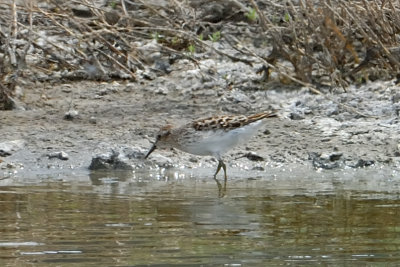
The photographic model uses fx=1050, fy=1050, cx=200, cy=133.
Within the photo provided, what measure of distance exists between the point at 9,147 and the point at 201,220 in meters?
3.34

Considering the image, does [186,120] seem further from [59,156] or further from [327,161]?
[327,161]

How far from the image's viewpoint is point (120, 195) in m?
7.46

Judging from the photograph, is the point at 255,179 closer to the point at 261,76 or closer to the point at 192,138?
the point at 192,138

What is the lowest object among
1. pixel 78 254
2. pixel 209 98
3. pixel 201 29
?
pixel 78 254

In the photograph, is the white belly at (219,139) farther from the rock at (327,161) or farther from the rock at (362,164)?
the rock at (362,164)

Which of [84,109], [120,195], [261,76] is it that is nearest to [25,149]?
[84,109]

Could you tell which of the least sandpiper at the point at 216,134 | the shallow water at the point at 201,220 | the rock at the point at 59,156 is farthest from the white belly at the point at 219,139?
the rock at the point at 59,156

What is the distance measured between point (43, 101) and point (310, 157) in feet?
9.32

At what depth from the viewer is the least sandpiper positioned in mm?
8867

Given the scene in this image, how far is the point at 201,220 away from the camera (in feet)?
20.7

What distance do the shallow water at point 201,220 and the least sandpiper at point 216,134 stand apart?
31cm

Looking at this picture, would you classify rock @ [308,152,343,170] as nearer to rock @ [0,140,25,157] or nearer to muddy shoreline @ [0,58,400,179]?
muddy shoreline @ [0,58,400,179]

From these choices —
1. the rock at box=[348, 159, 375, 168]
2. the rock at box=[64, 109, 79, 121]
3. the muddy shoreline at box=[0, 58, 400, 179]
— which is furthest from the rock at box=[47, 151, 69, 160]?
the rock at box=[348, 159, 375, 168]

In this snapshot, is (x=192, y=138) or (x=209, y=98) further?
(x=209, y=98)
